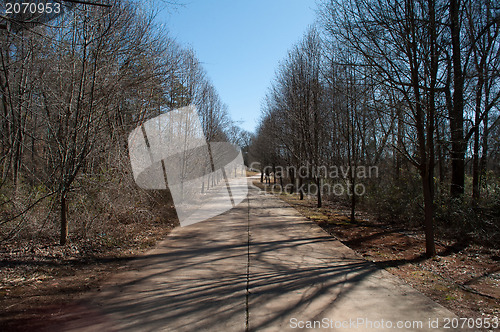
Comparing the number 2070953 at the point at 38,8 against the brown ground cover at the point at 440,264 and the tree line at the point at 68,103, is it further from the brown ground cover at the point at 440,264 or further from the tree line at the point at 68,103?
the brown ground cover at the point at 440,264

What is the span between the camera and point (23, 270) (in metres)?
5.57

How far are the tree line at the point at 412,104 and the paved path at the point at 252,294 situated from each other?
2771mm

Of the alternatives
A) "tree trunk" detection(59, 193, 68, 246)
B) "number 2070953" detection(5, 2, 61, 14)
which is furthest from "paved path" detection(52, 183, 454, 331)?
"number 2070953" detection(5, 2, 61, 14)

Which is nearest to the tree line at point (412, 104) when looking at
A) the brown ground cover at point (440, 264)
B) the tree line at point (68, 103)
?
the brown ground cover at point (440, 264)

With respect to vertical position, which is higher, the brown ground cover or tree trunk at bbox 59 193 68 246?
tree trunk at bbox 59 193 68 246

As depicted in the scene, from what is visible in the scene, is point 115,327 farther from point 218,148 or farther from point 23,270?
point 218,148

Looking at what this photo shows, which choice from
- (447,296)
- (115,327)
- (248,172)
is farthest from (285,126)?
(248,172)

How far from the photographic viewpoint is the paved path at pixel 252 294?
12.9 feet

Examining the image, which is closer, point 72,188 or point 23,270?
point 23,270

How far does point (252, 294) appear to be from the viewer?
4.84 metres

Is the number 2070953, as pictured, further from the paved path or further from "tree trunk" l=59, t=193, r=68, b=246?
the paved path

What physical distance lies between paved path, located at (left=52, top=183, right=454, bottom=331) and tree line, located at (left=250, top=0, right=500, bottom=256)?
9.09 feet

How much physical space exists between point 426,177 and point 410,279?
2.42 meters

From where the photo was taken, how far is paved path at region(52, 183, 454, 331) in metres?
3.94
